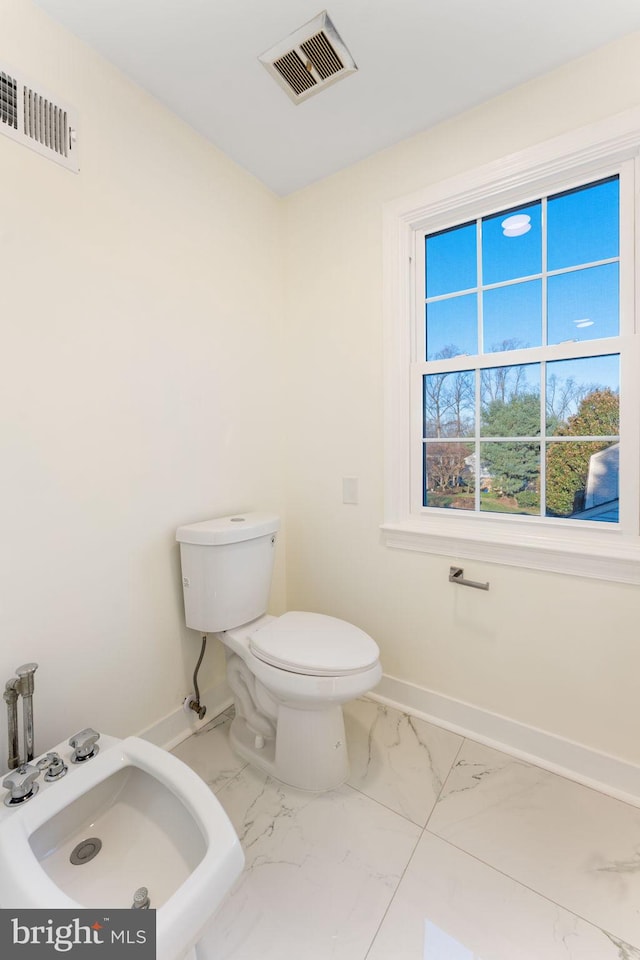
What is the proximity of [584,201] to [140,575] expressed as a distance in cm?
203

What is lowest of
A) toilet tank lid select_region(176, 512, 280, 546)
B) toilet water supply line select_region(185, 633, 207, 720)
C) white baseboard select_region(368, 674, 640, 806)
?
white baseboard select_region(368, 674, 640, 806)

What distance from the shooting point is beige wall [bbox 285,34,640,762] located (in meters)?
1.42

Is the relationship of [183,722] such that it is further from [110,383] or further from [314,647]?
[110,383]

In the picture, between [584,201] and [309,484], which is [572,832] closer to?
[309,484]

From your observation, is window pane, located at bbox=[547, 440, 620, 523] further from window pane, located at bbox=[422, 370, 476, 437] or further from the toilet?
the toilet

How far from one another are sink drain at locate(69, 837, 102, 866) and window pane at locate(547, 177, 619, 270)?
2.21m

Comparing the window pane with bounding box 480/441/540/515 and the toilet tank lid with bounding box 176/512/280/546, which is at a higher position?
the window pane with bounding box 480/441/540/515

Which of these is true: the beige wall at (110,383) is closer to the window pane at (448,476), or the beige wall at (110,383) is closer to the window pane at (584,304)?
the window pane at (448,476)

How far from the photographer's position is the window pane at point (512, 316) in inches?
62.3

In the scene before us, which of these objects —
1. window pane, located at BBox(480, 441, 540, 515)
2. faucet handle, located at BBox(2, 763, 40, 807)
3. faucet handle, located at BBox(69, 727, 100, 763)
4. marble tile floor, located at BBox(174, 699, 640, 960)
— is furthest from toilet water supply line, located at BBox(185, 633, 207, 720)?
window pane, located at BBox(480, 441, 540, 515)

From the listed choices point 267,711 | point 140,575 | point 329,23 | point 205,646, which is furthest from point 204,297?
point 267,711

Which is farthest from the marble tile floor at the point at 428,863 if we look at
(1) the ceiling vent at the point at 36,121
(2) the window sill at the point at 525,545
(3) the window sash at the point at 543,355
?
(1) the ceiling vent at the point at 36,121

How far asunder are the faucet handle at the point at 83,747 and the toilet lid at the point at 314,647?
1.70ft

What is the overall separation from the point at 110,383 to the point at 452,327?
1323 millimetres
